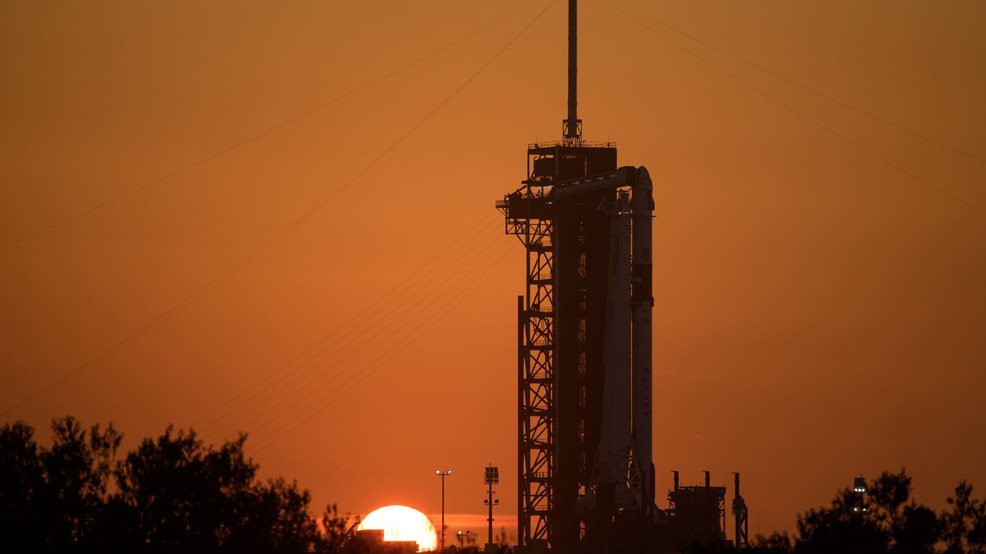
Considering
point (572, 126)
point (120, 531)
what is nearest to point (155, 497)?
point (120, 531)

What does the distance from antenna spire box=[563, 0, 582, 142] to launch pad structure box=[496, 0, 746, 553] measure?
0.30 ft

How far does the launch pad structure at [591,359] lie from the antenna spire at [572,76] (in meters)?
0.09

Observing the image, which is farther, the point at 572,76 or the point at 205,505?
the point at 572,76

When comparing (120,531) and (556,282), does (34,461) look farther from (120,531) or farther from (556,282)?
(556,282)

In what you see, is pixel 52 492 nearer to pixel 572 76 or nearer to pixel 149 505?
pixel 149 505

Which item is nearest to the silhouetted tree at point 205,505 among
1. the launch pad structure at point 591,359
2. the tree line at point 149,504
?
the tree line at point 149,504

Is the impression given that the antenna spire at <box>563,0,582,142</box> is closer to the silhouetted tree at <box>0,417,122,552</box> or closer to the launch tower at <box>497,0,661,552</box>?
the launch tower at <box>497,0,661,552</box>

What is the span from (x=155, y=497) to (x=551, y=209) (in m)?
51.0

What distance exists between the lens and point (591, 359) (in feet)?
440

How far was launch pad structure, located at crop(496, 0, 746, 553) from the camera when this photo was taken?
12406 cm

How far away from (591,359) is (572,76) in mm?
18489

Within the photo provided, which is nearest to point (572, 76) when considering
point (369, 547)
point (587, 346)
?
point (587, 346)

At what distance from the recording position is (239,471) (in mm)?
91312

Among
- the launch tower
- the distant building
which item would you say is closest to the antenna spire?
the launch tower
